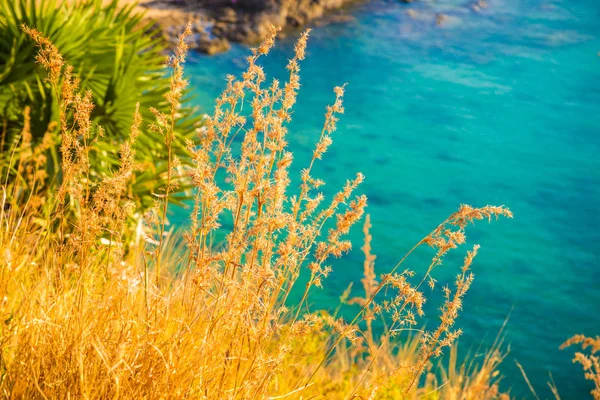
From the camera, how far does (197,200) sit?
1496 mm

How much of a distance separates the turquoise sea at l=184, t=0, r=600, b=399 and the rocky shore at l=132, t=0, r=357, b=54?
26cm

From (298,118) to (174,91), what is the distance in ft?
29.2

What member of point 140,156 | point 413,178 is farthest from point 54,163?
point 413,178

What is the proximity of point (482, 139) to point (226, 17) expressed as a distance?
13.3ft

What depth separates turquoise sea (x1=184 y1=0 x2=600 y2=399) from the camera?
7547 mm

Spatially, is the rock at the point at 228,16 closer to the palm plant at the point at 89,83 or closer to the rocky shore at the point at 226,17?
the rocky shore at the point at 226,17

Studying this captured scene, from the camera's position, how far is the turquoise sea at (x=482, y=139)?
24.8 ft

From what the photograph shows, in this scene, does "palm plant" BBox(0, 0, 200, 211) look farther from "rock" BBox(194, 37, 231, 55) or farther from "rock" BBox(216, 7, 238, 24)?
"rock" BBox(216, 7, 238, 24)

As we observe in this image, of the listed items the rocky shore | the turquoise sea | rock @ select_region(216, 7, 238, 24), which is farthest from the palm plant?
rock @ select_region(216, 7, 238, 24)

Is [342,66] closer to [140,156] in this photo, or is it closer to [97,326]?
[140,156]

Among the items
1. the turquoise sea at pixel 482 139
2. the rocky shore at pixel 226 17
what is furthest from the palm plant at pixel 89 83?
the rocky shore at pixel 226 17

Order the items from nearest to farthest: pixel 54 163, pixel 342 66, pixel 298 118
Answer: pixel 54 163 → pixel 298 118 → pixel 342 66

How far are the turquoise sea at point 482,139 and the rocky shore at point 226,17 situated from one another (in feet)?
0.84

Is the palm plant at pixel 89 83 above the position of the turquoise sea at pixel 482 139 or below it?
above
